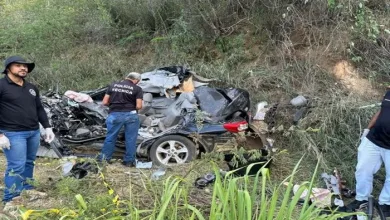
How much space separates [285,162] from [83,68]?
680cm

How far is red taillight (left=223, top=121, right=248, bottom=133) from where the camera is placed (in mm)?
5902

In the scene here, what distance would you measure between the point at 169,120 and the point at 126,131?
2.49ft

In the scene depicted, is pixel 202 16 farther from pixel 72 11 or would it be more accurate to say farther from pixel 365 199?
pixel 365 199

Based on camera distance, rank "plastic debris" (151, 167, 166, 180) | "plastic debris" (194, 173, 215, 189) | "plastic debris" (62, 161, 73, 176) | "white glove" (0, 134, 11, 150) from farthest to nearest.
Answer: "plastic debris" (62, 161, 73, 176) < "plastic debris" (194, 173, 215, 189) < "white glove" (0, 134, 11, 150) < "plastic debris" (151, 167, 166, 180)

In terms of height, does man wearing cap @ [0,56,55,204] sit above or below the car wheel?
above

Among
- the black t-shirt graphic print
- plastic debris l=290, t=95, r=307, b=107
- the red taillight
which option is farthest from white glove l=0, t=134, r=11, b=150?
plastic debris l=290, t=95, r=307, b=107

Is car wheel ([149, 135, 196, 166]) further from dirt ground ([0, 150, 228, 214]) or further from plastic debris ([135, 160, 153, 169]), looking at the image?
dirt ground ([0, 150, 228, 214])

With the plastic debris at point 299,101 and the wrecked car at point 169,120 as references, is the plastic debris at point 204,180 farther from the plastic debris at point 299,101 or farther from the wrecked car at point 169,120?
the plastic debris at point 299,101

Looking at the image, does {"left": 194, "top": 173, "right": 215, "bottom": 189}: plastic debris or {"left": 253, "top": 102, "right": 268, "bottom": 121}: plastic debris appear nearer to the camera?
{"left": 194, "top": 173, "right": 215, "bottom": 189}: plastic debris

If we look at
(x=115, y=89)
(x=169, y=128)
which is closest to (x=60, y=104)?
(x=115, y=89)

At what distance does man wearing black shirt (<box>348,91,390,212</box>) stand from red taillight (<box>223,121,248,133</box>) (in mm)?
1724

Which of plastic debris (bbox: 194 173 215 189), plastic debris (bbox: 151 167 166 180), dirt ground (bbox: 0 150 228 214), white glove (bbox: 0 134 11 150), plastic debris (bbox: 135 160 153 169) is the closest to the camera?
dirt ground (bbox: 0 150 228 214)

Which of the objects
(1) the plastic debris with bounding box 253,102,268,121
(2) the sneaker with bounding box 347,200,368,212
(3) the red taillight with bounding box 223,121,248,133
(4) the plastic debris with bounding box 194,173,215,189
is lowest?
(2) the sneaker with bounding box 347,200,368,212

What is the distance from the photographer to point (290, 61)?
27.1 ft
